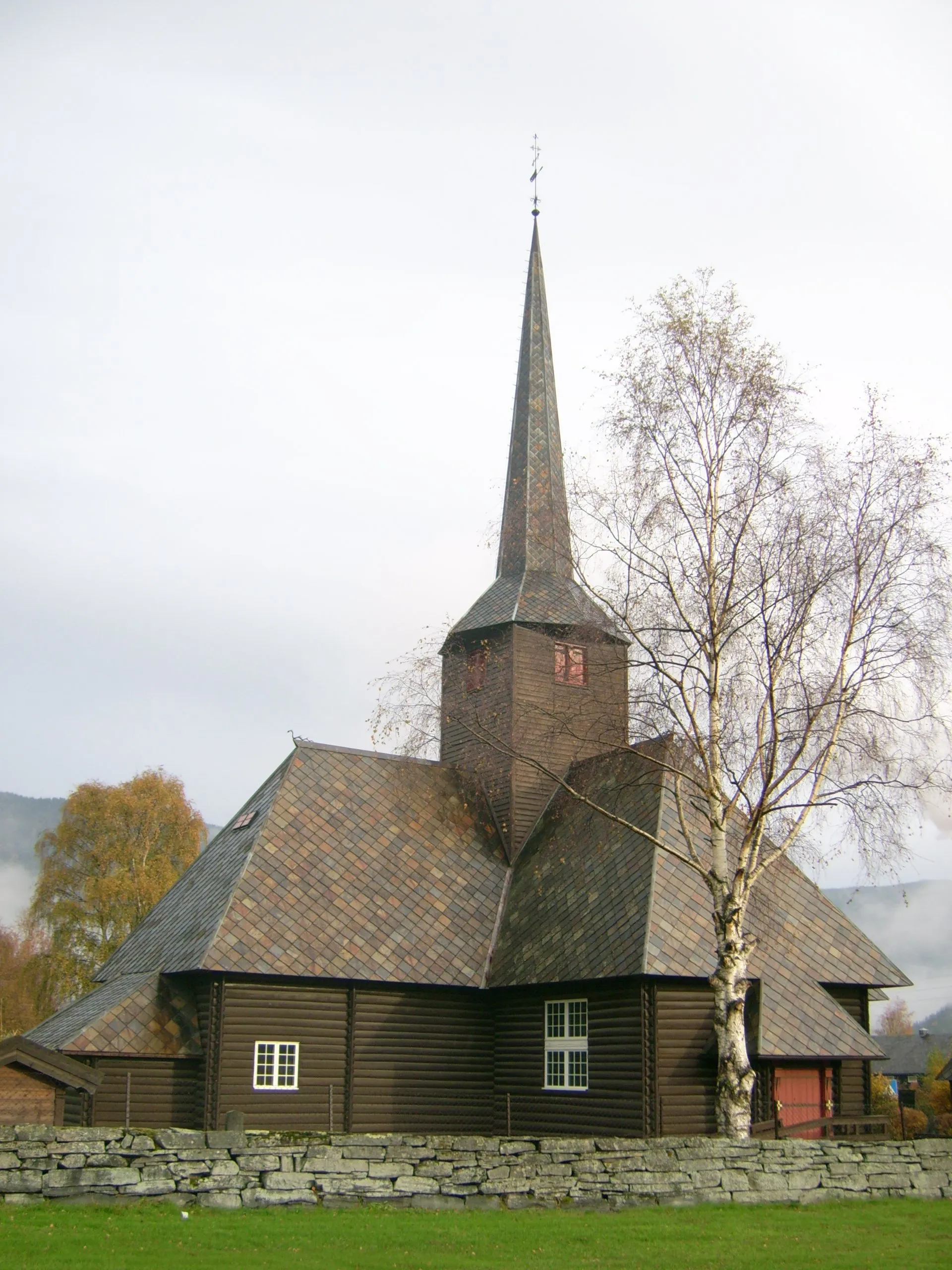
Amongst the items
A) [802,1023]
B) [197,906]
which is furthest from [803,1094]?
[197,906]

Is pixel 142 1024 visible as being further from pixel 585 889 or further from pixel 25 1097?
pixel 585 889

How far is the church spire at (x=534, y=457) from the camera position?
107ft

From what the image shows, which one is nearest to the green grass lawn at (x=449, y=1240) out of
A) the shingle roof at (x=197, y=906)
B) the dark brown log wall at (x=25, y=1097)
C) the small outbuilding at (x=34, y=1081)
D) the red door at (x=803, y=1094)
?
the small outbuilding at (x=34, y=1081)

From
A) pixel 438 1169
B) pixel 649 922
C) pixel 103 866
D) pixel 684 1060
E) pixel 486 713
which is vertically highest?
pixel 486 713

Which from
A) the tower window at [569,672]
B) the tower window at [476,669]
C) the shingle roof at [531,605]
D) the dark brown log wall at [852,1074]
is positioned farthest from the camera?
the tower window at [476,669]

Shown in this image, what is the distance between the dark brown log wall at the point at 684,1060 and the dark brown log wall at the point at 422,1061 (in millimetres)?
4918

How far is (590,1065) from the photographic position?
77.9ft

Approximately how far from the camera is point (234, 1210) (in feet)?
46.4

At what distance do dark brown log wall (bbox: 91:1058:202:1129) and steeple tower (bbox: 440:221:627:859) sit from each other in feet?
29.2

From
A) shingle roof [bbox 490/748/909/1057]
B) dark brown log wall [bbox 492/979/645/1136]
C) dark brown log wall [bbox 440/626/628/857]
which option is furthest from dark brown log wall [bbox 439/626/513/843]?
dark brown log wall [bbox 492/979/645/1136]

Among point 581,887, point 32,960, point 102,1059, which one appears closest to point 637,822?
point 581,887

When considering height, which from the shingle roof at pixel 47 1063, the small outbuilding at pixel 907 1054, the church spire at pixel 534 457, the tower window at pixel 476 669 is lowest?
the small outbuilding at pixel 907 1054

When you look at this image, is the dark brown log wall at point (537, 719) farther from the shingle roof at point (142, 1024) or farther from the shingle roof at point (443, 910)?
the shingle roof at point (142, 1024)

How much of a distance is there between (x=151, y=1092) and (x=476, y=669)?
1242 cm
